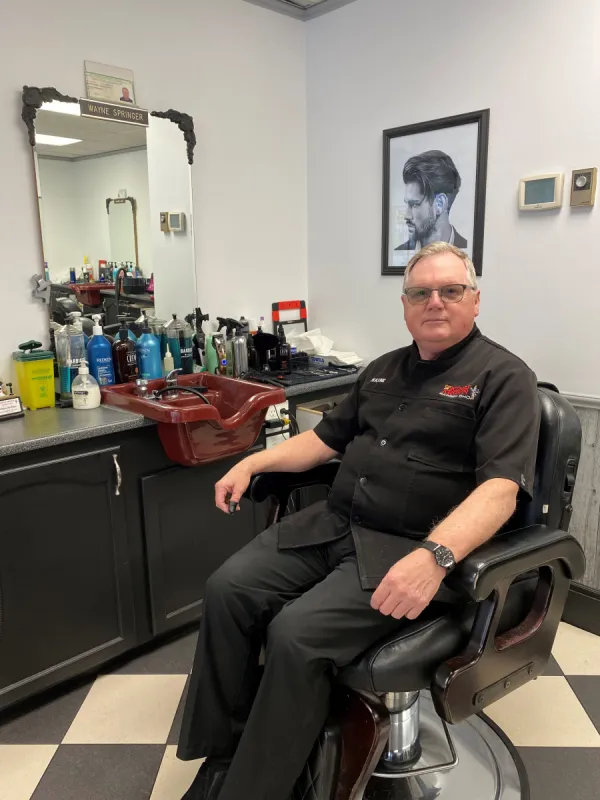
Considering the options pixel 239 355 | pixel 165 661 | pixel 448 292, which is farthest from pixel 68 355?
pixel 448 292

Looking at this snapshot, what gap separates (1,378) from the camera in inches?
88.2

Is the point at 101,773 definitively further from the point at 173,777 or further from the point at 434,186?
the point at 434,186

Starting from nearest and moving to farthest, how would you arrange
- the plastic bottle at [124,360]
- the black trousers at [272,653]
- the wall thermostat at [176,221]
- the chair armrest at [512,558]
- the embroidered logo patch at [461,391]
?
the chair armrest at [512,558], the black trousers at [272,653], the embroidered logo patch at [461,391], the plastic bottle at [124,360], the wall thermostat at [176,221]

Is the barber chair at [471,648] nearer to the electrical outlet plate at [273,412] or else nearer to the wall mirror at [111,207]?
the electrical outlet plate at [273,412]

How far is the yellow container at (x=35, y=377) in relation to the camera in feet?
7.15

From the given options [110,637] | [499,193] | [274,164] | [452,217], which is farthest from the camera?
[274,164]

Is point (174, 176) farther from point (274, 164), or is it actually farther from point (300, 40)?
point (300, 40)

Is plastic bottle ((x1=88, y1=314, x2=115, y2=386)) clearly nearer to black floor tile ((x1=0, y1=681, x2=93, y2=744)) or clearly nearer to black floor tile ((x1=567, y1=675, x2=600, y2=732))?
black floor tile ((x1=0, y1=681, x2=93, y2=744))

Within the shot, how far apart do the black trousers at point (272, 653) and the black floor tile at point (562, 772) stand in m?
0.80

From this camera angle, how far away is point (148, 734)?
1938 millimetres

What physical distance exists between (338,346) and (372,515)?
1.72 m

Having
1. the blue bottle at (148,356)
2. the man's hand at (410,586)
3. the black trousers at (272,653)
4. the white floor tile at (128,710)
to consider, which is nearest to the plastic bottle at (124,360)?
the blue bottle at (148,356)

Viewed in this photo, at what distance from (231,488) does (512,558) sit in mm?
761

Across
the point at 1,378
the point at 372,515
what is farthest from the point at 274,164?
the point at 372,515
